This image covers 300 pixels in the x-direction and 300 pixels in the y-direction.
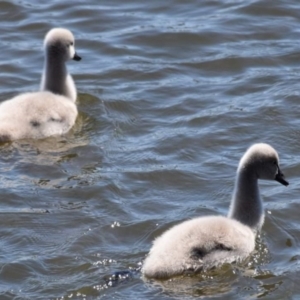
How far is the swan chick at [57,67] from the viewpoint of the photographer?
393 inches

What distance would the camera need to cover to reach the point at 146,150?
912 centimetres

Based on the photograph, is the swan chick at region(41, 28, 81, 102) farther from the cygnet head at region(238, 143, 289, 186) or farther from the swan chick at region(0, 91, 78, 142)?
the cygnet head at region(238, 143, 289, 186)

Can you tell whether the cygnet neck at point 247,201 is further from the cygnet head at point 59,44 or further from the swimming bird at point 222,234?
the cygnet head at point 59,44

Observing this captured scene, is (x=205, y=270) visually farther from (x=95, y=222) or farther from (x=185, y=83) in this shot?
(x=185, y=83)

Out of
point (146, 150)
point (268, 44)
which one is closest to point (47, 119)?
point (146, 150)

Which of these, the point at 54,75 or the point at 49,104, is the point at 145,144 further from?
the point at 54,75

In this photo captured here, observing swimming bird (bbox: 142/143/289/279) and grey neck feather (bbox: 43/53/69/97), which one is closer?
swimming bird (bbox: 142/143/289/279)

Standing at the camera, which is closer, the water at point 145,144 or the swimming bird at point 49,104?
the water at point 145,144

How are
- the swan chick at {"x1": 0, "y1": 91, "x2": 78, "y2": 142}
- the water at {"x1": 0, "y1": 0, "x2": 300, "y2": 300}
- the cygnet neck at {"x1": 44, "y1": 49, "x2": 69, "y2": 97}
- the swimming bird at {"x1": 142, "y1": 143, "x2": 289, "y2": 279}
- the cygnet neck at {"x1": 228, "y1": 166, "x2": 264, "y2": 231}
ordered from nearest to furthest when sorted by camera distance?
the swimming bird at {"x1": 142, "y1": 143, "x2": 289, "y2": 279} → the water at {"x1": 0, "y1": 0, "x2": 300, "y2": 300} → the cygnet neck at {"x1": 228, "y1": 166, "x2": 264, "y2": 231} → the swan chick at {"x1": 0, "y1": 91, "x2": 78, "y2": 142} → the cygnet neck at {"x1": 44, "y1": 49, "x2": 69, "y2": 97}

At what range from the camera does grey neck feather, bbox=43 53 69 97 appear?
998 cm

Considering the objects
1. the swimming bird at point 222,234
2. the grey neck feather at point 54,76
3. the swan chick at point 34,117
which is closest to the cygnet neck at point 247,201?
the swimming bird at point 222,234

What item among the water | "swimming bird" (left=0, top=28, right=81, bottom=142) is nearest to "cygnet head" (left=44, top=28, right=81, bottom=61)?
"swimming bird" (left=0, top=28, right=81, bottom=142)

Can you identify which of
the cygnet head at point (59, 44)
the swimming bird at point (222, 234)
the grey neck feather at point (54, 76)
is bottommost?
the swimming bird at point (222, 234)

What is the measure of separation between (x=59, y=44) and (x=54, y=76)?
1.01 feet
